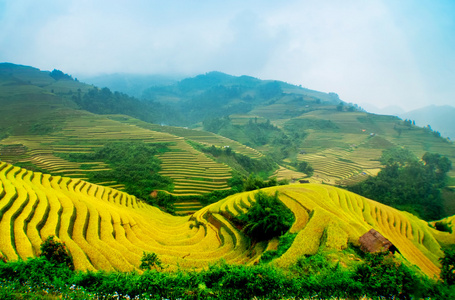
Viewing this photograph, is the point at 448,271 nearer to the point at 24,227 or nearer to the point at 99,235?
the point at 99,235

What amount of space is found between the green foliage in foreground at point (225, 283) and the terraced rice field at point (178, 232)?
1147mm

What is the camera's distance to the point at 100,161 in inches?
1190

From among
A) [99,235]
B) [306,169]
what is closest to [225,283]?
[99,235]

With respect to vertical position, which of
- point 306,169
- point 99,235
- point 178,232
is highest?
point 306,169

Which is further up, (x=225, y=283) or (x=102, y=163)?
(x=225, y=283)

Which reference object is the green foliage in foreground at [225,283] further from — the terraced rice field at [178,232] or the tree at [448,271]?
the terraced rice field at [178,232]

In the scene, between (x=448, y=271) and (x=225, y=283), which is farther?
(x=448, y=271)

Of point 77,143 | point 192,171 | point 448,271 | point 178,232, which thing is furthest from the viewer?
point 77,143

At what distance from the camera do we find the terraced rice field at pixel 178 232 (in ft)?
25.0

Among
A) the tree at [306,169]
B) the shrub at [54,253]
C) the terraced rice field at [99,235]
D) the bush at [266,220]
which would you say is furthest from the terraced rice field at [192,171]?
the tree at [306,169]

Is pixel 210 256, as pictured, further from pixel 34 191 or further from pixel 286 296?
pixel 34 191

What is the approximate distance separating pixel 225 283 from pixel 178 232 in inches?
346

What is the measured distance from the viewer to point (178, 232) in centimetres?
1334

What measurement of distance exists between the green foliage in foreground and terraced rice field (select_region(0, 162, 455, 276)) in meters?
1.15
